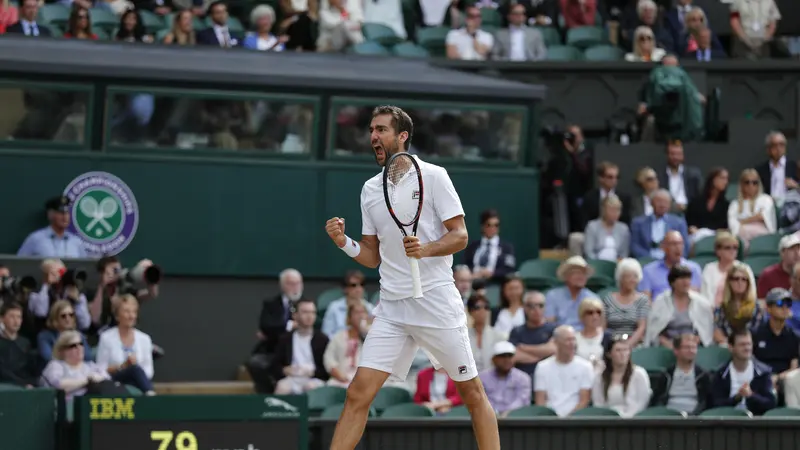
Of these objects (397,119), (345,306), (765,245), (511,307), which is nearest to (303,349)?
(345,306)

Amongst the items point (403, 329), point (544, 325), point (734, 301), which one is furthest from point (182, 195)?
point (403, 329)

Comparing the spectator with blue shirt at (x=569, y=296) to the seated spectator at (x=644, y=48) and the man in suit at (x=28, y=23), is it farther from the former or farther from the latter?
the man in suit at (x=28, y=23)

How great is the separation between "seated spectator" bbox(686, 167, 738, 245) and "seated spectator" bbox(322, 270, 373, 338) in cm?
364

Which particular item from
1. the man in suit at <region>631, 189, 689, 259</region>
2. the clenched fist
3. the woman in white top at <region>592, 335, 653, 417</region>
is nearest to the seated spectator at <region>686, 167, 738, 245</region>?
the man in suit at <region>631, 189, 689, 259</region>

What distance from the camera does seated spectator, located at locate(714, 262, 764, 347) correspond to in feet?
45.6

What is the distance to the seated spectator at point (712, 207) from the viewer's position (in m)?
16.7

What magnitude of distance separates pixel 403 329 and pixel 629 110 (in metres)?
10.3

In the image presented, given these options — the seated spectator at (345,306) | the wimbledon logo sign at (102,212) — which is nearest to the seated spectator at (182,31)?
the wimbledon logo sign at (102,212)

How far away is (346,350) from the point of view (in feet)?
46.0

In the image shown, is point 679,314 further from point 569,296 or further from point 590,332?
point 569,296

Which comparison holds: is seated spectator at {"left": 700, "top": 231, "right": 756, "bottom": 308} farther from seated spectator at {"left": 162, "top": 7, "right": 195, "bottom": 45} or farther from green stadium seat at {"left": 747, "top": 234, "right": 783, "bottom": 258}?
seated spectator at {"left": 162, "top": 7, "right": 195, "bottom": 45}

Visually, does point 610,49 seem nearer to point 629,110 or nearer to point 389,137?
point 629,110

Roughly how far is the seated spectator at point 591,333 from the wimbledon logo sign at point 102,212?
454cm

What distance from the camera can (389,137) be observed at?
344 inches
